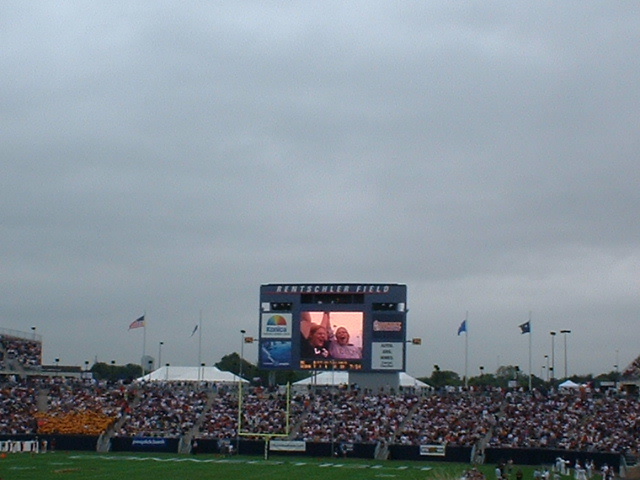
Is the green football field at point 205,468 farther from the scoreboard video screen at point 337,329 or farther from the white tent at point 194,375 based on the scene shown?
the white tent at point 194,375

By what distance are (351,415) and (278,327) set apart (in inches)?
296

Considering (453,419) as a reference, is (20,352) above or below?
above

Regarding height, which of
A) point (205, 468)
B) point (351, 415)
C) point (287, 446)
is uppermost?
point (351, 415)

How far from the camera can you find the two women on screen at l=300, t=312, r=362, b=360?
2362 inches

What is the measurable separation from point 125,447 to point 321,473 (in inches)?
759

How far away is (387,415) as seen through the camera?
59.9 metres

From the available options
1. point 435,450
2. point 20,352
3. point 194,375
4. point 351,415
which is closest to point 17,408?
point 20,352

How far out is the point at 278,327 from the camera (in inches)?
2413

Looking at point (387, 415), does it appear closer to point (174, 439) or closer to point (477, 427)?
point (477, 427)

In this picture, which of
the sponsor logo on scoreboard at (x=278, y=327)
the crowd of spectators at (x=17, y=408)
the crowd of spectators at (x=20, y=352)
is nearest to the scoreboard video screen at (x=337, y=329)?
the sponsor logo on scoreboard at (x=278, y=327)

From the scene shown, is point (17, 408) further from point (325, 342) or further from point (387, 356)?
point (387, 356)

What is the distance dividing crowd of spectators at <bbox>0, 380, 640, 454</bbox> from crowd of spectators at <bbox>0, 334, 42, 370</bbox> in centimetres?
909

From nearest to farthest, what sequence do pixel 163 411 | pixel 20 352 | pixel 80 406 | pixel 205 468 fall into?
pixel 205 468 < pixel 163 411 < pixel 80 406 < pixel 20 352

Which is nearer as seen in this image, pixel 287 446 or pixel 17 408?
pixel 287 446
